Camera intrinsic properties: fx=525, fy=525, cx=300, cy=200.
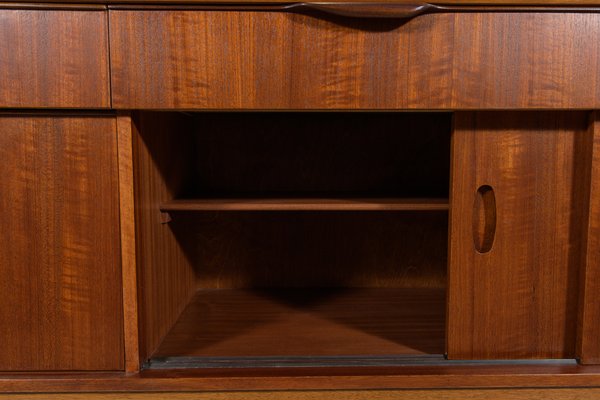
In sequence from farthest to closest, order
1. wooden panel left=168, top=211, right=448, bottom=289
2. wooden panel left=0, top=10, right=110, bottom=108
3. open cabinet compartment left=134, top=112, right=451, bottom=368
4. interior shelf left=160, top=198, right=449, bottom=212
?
wooden panel left=168, top=211, right=448, bottom=289
open cabinet compartment left=134, top=112, right=451, bottom=368
interior shelf left=160, top=198, right=449, bottom=212
wooden panel left=0, top=10, right=110, bottom=108

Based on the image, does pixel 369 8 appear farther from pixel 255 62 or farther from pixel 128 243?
pixel 128 243

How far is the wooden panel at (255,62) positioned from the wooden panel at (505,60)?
46mm

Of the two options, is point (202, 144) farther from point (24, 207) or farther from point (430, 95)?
point (430, 95)

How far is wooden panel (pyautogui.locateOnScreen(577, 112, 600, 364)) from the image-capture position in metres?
0.91

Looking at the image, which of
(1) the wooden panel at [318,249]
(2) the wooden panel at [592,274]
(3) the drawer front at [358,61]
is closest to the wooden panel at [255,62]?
(3) the drawer front at [358,61]

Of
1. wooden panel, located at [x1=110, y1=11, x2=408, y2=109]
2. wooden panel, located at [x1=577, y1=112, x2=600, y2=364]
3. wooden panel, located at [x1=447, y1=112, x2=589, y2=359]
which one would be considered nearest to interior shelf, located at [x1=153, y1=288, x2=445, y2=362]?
wooden panel, located at [x1=447, y1=112, x2=589, y2=359]

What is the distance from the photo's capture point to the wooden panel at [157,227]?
955 millimetres

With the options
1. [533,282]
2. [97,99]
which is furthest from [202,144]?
[533,282]

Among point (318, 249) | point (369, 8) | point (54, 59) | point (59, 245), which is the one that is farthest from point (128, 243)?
point (318, 249)

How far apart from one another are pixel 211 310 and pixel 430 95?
2.50ft

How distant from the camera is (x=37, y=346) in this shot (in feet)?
3.06

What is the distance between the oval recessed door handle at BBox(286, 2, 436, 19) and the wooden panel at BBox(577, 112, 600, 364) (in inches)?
14.2

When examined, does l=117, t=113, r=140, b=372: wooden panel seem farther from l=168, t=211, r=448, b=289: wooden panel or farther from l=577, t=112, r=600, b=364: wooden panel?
l=577, t=112, r=600, b=364: wooden panel

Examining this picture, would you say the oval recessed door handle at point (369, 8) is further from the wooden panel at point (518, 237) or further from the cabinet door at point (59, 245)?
the cabinet door at point (59, 245)
